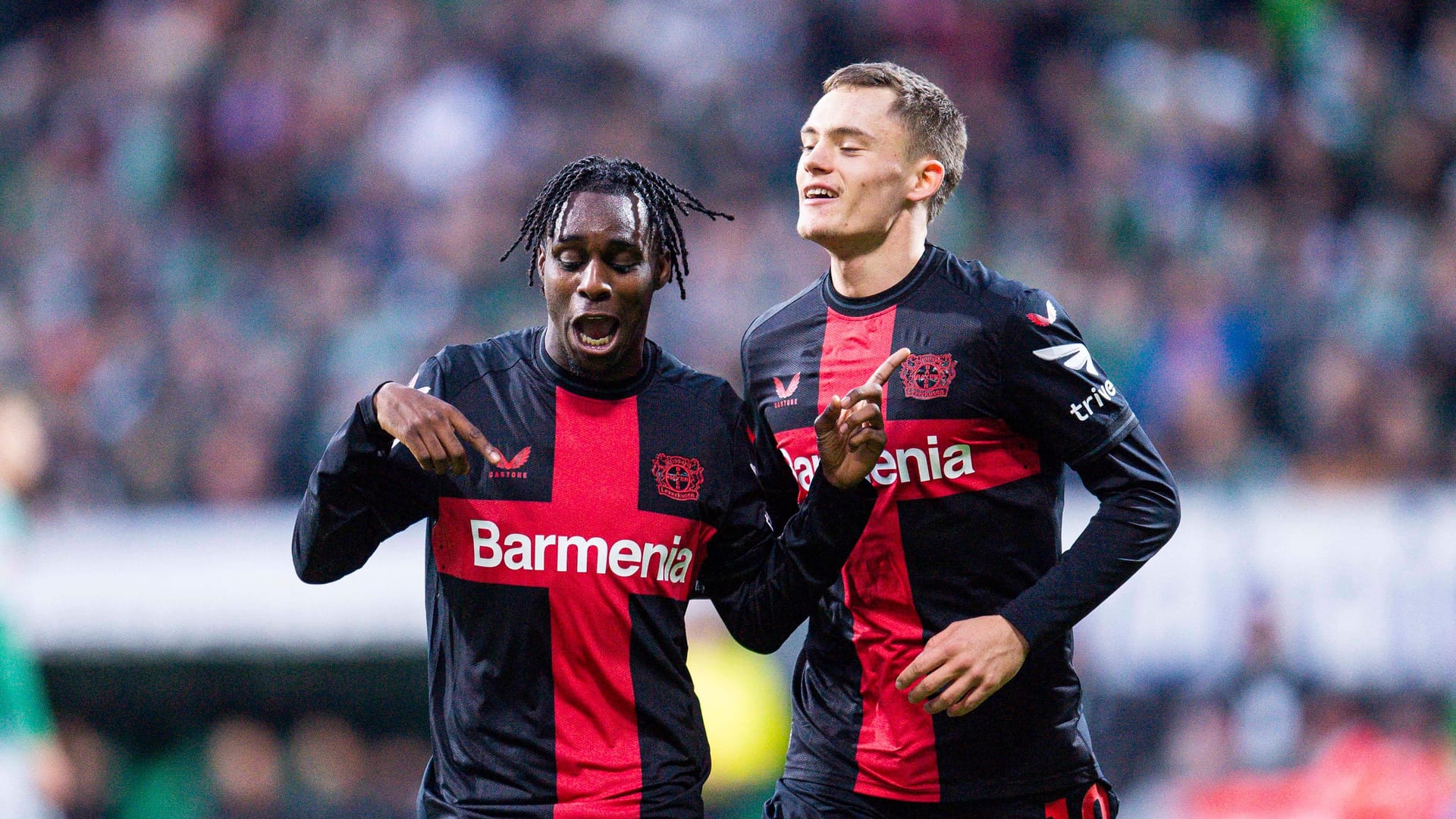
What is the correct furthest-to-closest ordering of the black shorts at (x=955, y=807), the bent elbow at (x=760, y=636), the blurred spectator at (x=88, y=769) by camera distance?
the blurred spectator at (x=88, y=769)
the black shorts at (x=955, y=807)
the bent elbow at (x=760, y=636)

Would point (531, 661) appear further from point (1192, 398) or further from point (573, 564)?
point (1192, 398)

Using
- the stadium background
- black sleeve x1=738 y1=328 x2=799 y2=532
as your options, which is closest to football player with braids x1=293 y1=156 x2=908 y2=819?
black sleeve x1=738 y1=328 x2=799 y2=532

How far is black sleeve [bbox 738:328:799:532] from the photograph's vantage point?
3812 millimetres

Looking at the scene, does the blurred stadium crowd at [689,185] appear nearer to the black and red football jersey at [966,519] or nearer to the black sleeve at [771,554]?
the black and red football jersey at [966,519]

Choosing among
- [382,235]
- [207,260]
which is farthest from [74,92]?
[382,235]

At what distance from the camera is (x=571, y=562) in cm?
344

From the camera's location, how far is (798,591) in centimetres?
349

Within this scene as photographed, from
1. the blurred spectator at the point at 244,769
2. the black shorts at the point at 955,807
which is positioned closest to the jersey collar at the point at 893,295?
the black shorts at the point at 955,807

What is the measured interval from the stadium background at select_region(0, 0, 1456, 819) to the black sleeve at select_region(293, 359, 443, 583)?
428cm

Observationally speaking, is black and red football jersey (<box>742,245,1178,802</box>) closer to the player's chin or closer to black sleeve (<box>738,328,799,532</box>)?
black sleeve (<box>738,328,799,532</box>)

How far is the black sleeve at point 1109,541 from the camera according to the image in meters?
3.54

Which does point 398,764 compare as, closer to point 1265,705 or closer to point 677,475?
point 1265,705

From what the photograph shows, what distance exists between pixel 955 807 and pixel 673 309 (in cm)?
555

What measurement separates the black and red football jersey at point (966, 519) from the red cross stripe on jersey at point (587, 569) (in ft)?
1.38
